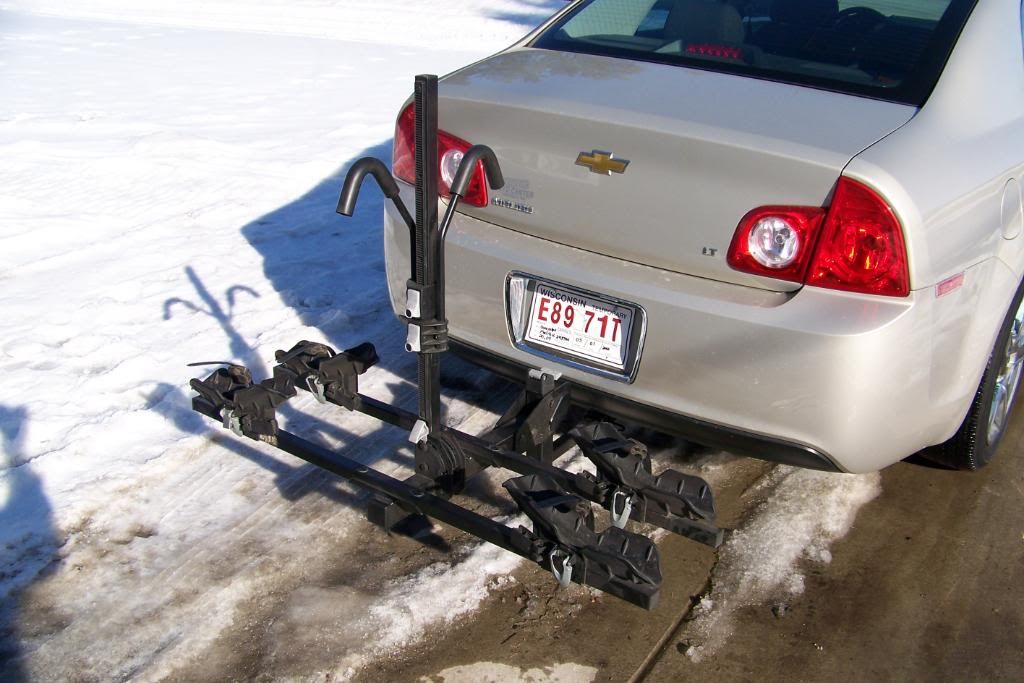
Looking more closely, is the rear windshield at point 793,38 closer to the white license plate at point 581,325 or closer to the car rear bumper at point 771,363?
the car rear bumper at point 771,363

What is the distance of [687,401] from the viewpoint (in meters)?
2.86

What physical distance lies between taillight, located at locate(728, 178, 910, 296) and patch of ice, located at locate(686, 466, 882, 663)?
3.29 feet

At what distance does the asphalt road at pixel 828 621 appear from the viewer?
2.75 metres

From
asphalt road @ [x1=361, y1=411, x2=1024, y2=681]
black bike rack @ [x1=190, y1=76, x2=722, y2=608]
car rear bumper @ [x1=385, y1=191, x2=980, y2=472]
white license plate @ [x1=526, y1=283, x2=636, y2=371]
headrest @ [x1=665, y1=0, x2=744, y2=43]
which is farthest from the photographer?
headrest @ [x1=665, y1=0, x2=744, y2=43]

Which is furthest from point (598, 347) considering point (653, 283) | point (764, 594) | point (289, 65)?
point (289, 65)

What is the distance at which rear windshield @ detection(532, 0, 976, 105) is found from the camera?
308 cm

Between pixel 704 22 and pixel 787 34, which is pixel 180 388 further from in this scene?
pixel 787 34

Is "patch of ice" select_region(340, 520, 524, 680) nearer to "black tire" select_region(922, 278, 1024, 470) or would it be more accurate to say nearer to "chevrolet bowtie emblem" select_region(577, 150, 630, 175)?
"chevrolet bowtie emblem" select_region(577, 150, 630, 175)

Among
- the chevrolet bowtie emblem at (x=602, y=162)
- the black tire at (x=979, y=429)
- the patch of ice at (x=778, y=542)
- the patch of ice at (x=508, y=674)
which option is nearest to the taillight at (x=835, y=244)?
the chevrolet bowtie emblem at (x=602, y=162)

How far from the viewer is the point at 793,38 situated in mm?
3352

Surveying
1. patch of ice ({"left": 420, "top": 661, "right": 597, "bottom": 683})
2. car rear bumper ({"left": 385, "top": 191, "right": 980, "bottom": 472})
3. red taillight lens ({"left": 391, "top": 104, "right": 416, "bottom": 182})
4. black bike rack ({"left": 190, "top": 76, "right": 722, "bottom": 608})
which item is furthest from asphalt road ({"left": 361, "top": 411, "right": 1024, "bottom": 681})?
red taillight lens ({"left": 391, "top": 104, "right": 416, "bottom": 182})

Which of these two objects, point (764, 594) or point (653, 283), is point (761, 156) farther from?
point (764, 594)

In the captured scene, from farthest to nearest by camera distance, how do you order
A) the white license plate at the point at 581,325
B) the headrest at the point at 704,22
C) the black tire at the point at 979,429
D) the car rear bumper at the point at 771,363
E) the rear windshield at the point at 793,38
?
the headrest at the point at 704,22 → the black tire at the point at 979,429 → the rear windshield at the point at 793,38 → the white license plate at the point at 581,325 → the car rear bumper at the point at 771,363

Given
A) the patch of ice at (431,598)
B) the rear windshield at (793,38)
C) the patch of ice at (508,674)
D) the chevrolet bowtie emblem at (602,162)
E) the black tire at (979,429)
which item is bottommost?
the patch of ice at (508,674)
